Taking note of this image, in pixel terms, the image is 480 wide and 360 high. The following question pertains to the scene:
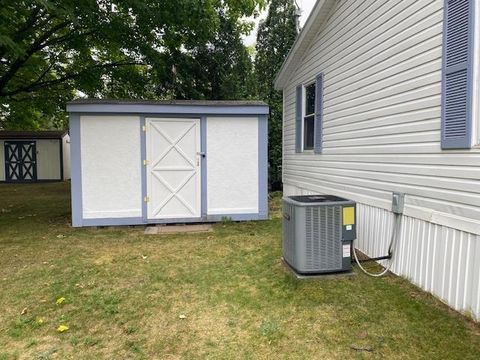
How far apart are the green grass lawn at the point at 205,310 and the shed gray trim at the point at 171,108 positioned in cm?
257

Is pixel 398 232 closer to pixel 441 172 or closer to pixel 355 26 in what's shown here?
pixel 441 172

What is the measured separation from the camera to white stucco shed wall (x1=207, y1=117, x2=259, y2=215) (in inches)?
274

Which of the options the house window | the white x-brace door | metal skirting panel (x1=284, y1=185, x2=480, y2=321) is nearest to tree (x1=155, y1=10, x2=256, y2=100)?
the house window

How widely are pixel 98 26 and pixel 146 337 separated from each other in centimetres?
737

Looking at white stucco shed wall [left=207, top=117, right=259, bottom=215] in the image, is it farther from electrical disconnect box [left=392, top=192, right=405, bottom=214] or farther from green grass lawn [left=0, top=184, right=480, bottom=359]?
electrical disconnect box [left=392, top=192, right=405, bottom=214]

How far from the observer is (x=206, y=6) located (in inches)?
343

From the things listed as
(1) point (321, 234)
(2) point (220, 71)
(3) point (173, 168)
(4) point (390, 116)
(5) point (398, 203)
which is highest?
(2) point (220, 71)

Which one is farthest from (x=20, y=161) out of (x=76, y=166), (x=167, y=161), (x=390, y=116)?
(x=390, y=116)

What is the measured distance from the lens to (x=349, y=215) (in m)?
Answer: 3.96

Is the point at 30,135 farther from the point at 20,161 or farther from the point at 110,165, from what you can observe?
the point at 110,165

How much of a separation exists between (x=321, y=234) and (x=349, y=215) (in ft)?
1.29

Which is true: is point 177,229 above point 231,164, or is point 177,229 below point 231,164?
below

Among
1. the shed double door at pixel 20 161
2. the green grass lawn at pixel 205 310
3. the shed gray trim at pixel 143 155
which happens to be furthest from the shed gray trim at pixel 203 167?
the shed double door at pixel 20 161

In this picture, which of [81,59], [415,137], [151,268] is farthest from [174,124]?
[81,59]
